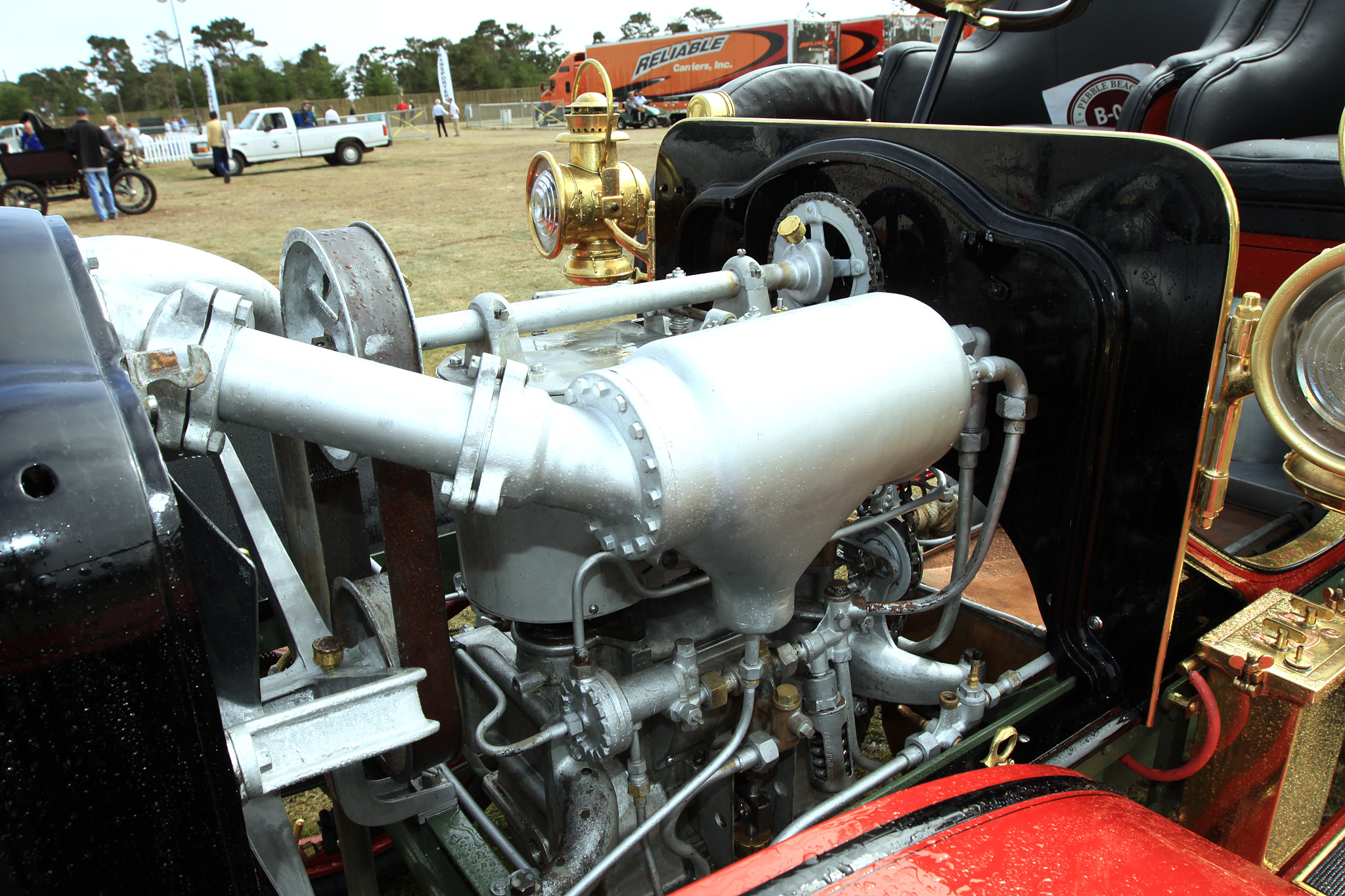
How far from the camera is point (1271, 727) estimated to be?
4.80 feet

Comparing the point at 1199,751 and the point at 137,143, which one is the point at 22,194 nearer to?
the point at 137,143

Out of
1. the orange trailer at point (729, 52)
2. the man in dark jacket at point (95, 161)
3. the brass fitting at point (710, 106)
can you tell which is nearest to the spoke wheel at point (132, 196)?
the man in dark jacket at point (95, 161)

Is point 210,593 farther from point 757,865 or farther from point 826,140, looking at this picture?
point 826,140

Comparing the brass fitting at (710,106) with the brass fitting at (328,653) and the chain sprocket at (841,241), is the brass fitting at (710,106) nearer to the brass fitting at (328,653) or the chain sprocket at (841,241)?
the chain sprocket at (841,241)

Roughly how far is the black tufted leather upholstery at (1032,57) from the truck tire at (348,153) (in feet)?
61.6

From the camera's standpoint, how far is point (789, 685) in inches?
59.9

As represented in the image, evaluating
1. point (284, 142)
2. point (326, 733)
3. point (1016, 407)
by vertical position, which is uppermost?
point (284, 142)

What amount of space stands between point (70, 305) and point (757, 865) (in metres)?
0.87

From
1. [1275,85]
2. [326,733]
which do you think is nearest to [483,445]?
[326,733]

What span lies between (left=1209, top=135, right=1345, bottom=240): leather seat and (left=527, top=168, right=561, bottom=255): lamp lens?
1650mm

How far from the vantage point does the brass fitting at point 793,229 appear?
5.35ft

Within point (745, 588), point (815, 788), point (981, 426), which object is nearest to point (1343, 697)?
point (981, 426)

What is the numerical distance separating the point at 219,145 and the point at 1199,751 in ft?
62.3

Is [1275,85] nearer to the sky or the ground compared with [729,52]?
nearer to the ground
